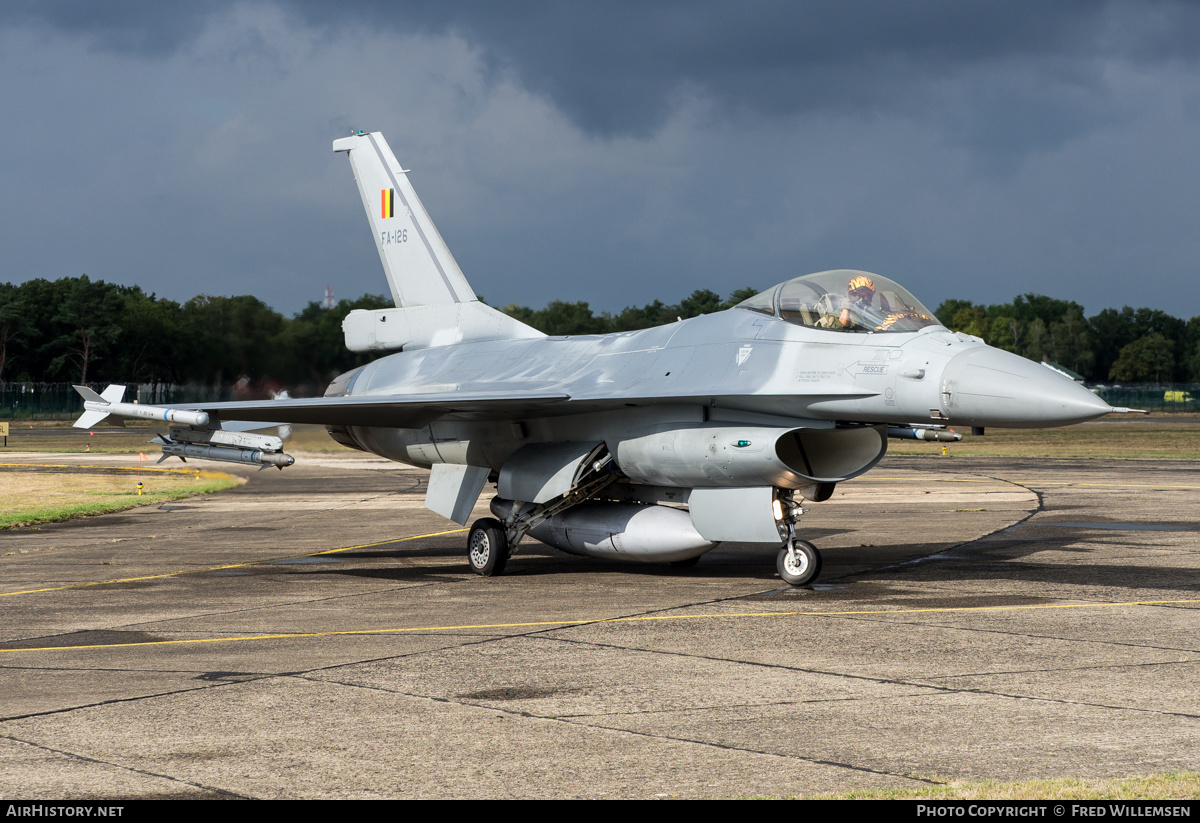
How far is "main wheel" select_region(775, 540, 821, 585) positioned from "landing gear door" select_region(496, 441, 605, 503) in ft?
8.15

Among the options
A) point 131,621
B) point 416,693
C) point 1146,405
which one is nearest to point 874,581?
point 416,693

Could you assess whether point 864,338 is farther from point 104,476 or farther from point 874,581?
point 104,476

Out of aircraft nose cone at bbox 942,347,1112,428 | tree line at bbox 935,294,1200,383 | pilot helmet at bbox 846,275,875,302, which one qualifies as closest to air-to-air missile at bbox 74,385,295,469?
pilot helmet at bbox 846,275,875,302

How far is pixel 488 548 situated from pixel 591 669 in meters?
5.64

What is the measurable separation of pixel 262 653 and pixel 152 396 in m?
15.0

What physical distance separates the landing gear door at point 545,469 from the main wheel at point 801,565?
249 centimetres

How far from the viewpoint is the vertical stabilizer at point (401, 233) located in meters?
16.9

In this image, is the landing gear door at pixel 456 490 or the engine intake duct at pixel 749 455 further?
the landing gear door at pixel 456 490

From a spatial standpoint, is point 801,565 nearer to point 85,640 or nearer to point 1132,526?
point 85,640

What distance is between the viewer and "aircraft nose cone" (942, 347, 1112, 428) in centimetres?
992

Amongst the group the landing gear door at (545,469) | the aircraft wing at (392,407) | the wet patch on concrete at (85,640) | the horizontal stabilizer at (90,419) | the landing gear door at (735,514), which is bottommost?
the wet patch on concrete at (85,640)

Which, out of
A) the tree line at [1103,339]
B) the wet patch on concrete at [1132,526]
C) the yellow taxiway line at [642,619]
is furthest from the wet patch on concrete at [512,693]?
Result: the tree line at [1103,339]

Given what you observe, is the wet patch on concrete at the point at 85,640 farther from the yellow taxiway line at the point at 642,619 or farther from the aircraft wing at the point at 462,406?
the aircraft wing at the point at 462,406

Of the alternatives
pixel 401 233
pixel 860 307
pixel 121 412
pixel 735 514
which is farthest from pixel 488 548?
Result: pixel 401 233
